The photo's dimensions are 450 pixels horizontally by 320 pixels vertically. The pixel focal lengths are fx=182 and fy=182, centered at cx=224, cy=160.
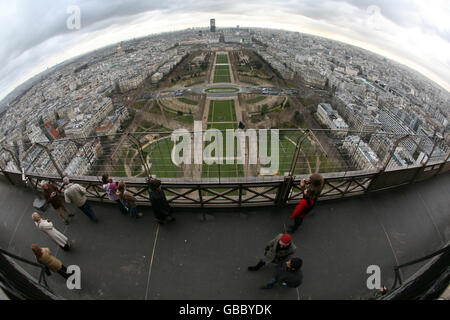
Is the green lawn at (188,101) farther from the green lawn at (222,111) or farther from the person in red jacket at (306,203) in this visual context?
the person in red jacket at (306,203)

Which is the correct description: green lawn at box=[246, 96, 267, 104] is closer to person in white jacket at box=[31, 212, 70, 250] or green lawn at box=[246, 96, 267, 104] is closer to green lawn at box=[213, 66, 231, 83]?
green lawn at box=[213, 66, 231, 83]

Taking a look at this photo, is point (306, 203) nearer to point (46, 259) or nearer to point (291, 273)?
point (291, 273)

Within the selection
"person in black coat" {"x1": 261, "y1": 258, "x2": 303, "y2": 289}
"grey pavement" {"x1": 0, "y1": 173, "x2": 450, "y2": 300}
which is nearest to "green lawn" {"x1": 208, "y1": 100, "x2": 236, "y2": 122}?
"grey pavement" {"x1": 0, "y1": 173, "x2": 450, "y2": 300}

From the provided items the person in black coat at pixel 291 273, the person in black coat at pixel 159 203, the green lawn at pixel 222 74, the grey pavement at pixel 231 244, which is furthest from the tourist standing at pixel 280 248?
the green lawn at pixel 222 74

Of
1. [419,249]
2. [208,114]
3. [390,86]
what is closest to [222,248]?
[419,249]

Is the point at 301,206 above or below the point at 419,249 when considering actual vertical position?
above
